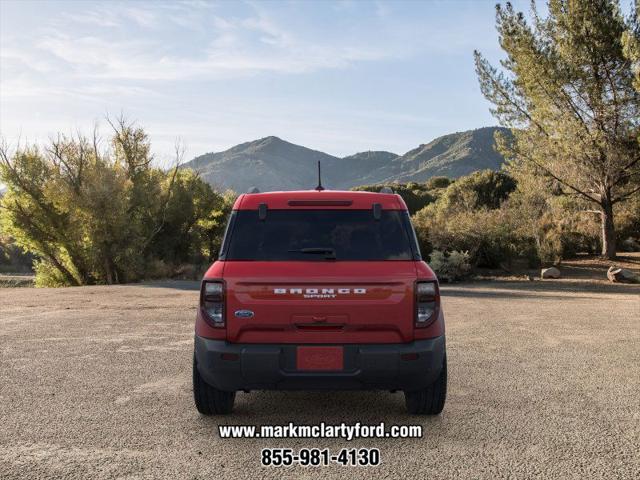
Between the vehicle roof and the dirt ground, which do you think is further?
the vehicle roof

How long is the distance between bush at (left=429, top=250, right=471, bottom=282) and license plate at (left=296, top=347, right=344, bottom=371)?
16.8 metres

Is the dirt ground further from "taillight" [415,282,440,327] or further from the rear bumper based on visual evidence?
"taillight" [415,282,440,327]

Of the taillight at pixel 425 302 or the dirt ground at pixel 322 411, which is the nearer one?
the dirt ground at pixel 322 411

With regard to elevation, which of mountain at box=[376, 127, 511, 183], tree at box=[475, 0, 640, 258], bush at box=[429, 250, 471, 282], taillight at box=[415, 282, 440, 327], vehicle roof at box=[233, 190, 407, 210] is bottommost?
bush at box=[429, 250, 471, 282]

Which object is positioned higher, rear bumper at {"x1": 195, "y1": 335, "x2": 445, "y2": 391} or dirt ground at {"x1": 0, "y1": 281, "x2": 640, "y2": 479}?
rear bumper at {"x1": 195, "y1": 335, "x2": 445, "y2": 391}

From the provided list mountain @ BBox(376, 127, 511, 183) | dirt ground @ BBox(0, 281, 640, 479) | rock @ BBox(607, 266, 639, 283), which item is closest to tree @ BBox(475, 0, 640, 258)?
rock @ BBox(607, 266, 639, 283)

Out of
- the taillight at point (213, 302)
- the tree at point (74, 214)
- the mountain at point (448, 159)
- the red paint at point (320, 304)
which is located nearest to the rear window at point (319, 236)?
the red paint at point (320, 304)

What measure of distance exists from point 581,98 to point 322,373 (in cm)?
2350

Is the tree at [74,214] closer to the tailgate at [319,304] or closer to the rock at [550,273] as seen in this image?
the rock at [550,273]

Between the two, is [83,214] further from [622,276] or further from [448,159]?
[448,159]

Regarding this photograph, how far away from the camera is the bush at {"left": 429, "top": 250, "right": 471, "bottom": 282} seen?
68.0 ft

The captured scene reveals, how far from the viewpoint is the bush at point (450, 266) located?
20.7 m

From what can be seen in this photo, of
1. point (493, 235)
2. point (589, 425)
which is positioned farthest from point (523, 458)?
point (493, 235)

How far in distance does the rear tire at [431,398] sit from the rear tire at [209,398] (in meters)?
1.55
